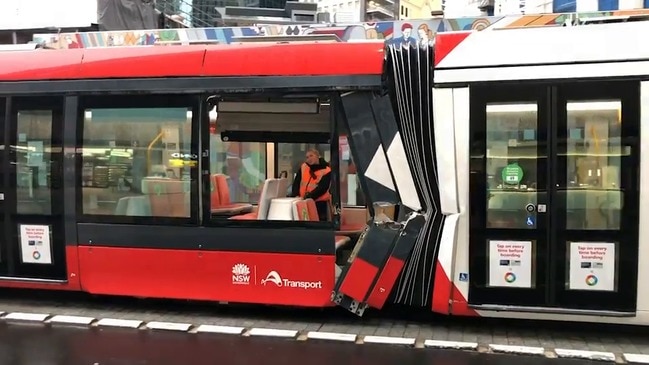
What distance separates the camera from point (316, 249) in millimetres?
5934

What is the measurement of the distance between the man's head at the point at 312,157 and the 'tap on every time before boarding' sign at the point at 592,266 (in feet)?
9.53

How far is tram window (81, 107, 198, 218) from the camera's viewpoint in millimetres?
6297

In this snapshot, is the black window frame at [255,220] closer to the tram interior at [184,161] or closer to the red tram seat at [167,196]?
the tram interior at [184,161]

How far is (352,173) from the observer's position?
6.12 m

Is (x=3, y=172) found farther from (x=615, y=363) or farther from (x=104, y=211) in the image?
(x=615, y=363)

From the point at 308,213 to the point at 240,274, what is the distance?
95cm

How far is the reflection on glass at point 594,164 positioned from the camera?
5387 millimetres

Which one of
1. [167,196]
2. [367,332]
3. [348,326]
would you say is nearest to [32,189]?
[167,196]

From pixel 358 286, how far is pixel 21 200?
3.91 m

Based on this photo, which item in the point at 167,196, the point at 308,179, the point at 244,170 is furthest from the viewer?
the point at 244,170

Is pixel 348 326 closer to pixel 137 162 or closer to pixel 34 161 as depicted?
pixel 137 162

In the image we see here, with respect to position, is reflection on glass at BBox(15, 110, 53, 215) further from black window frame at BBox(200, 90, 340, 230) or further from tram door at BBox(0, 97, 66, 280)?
black window frame at BBox(200, 90, 340, 230)

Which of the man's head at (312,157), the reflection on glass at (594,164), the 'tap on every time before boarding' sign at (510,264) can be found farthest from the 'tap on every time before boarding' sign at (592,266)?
the man's head at (312,157)

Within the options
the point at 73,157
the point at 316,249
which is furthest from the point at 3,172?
the point at 316,249
